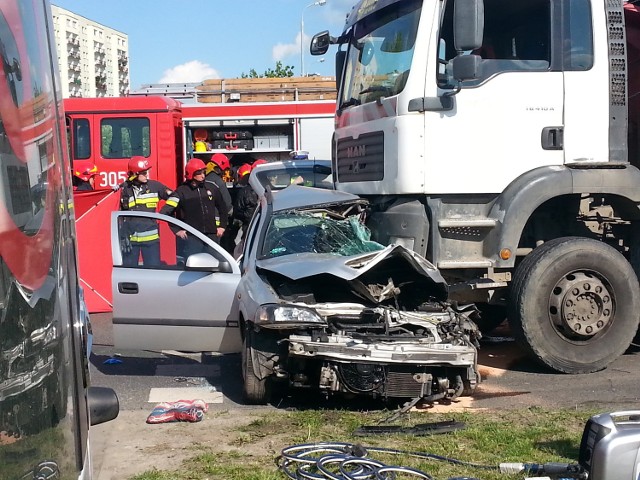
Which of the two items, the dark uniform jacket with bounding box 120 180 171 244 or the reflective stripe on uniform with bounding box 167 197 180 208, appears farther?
the dark uniform jacket with bounding box 120 180 171 244

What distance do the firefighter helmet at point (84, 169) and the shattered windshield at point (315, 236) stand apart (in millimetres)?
7701

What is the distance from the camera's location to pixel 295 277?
6309 millimetres

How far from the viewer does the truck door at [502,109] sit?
692 centimetres

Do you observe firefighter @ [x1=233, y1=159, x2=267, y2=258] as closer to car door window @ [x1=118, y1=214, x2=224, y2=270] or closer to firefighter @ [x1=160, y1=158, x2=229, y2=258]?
firefighter @ [x1=160, y1=158, x2=229, y2=258]

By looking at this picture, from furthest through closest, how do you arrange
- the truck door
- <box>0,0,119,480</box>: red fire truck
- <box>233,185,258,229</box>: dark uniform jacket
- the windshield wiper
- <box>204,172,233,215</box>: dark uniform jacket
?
<box>204,172,233,215</box>: dark uniform jacket → <box>233,185,258,229</box>: dark uniform jacket → the windshield wiper → the truck door → <box>0,0,119,480</box>: red fire truck

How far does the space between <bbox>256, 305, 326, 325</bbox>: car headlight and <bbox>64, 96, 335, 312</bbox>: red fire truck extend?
845cm

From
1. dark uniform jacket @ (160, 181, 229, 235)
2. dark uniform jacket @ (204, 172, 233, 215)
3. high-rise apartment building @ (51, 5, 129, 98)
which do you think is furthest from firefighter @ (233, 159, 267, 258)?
high-rise apartment building @ (51, 5, 129, 98)

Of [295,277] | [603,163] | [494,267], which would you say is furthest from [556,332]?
[295,277]

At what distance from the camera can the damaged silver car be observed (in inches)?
235

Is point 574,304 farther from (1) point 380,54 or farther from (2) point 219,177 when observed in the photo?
(2) point 219,177

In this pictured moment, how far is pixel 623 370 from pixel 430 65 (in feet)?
10.4

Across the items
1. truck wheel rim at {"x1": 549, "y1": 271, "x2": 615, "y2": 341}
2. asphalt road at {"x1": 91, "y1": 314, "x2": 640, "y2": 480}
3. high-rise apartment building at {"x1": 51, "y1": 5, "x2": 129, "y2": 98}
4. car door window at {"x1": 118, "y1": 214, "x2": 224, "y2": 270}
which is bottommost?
asphalt road at {"x1": 91, "y1": 314, "x2": 640, "y2": 480}

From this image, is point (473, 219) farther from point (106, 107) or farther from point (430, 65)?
point (106, 107)

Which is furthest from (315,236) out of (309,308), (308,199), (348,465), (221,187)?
(221,187)
